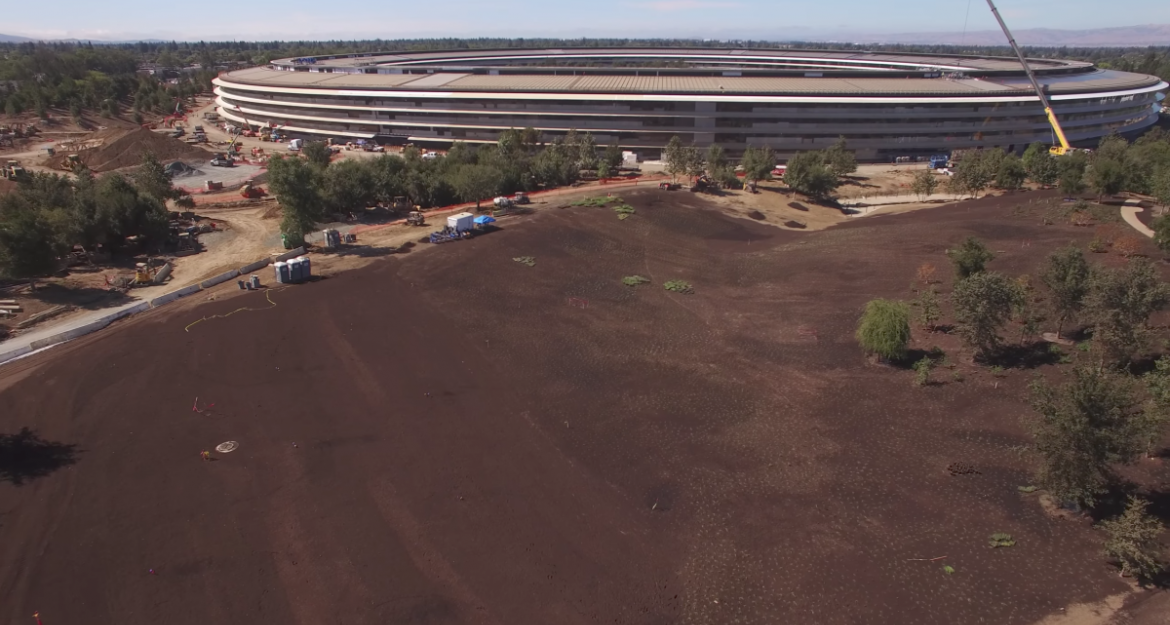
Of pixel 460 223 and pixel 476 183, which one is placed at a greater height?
pixel 476 183

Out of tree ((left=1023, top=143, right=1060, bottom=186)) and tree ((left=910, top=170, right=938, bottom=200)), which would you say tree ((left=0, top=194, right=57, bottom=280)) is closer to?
tree ((left=910, top=170, right=938, bottom=200))

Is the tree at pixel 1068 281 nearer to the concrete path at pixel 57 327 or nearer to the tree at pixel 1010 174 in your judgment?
the tree at pixel 1010 174

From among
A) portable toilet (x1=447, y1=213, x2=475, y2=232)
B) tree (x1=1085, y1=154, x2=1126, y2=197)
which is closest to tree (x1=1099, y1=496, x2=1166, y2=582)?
portable toilet (x1=447, y1=213, x2=475, y2=232)

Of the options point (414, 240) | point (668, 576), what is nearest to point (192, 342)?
point (414, 240)

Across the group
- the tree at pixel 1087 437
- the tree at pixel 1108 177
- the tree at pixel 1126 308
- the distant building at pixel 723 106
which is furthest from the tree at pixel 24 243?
the tree at pixel 1108 177

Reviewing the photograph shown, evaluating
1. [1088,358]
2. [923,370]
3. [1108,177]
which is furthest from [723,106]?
[1088,358]

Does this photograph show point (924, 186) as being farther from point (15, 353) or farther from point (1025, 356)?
point (15, 353)
